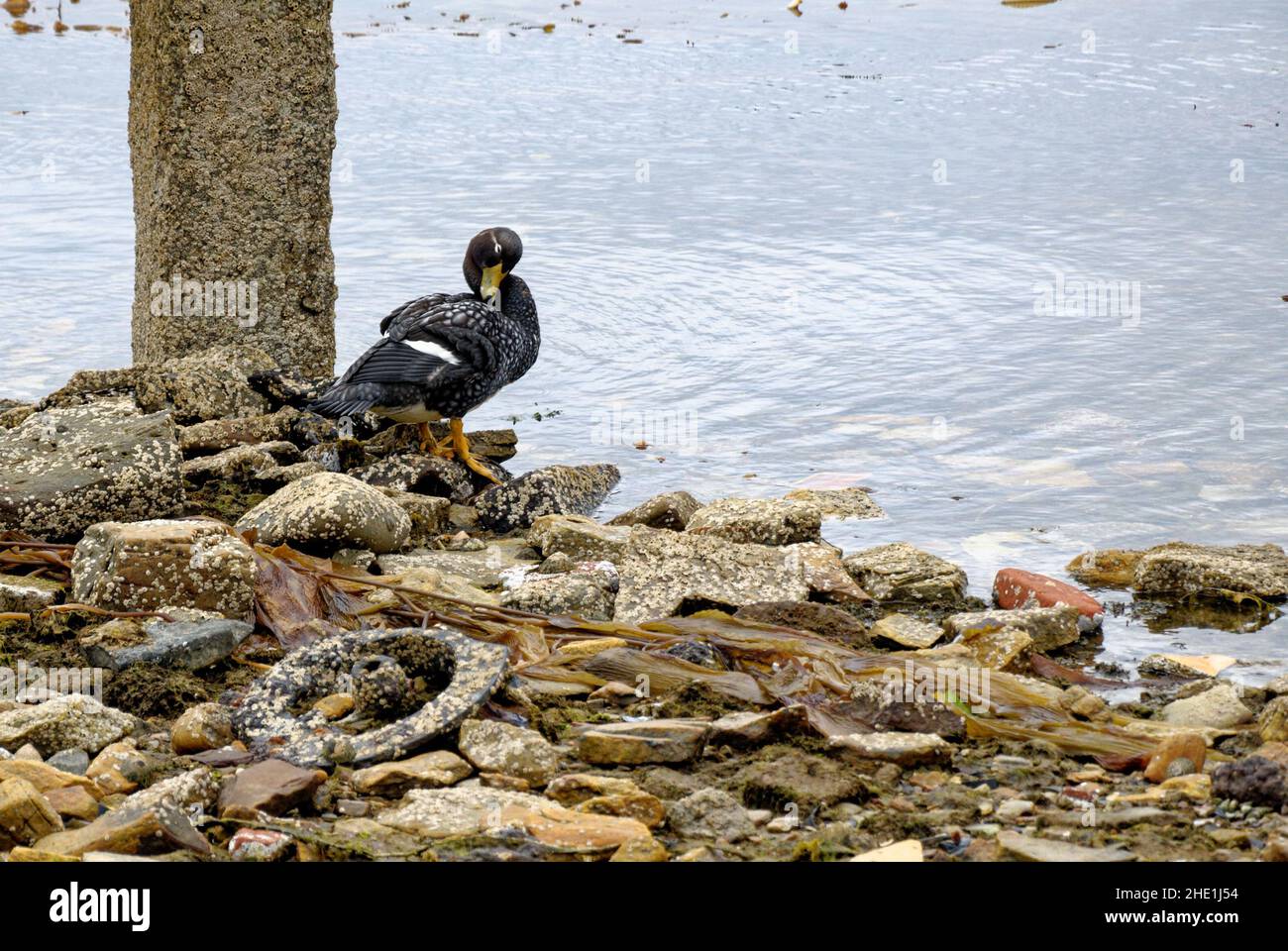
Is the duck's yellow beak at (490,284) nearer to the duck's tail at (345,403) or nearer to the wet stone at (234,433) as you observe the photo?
the duck's tail at (345,403)

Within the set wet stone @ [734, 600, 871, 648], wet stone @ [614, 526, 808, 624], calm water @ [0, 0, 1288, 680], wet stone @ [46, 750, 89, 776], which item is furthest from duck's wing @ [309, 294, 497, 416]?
wet stone @ [46, 750, 89, 776]

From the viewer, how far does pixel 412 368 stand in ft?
19.0

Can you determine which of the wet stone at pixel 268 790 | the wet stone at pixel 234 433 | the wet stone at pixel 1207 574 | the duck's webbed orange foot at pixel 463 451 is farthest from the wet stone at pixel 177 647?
the wet stone at pixel 1207 574

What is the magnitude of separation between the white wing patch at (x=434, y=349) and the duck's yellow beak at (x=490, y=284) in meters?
0.45

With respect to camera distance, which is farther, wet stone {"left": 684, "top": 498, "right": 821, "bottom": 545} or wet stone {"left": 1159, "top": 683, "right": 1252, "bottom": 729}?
wet stone {"left": 684, "top": 498, "right": 821, "bottom": 545}

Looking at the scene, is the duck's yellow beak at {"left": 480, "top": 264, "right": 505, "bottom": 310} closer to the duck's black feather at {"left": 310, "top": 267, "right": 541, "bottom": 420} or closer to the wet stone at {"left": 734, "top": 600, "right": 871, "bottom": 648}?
the duck's black feather at {"left": 310, "top": 267, "right": 541, "bottom": 420}

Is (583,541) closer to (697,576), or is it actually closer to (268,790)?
(697,576)

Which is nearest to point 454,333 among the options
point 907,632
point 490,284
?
point 490,284

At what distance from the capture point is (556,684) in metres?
3.72

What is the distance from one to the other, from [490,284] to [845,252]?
11.4 ft

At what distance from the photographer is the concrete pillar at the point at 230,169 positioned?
20.6 feet

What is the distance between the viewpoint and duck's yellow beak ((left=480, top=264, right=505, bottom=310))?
6312 mm
